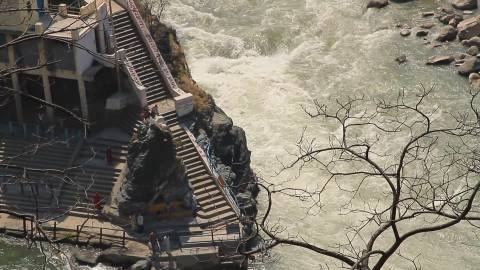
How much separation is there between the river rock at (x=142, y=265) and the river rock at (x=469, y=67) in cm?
2533

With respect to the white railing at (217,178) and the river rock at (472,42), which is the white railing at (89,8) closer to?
the white railing at (217,178)

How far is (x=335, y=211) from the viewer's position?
4178 centimetres

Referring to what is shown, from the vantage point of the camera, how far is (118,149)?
41.3 meters

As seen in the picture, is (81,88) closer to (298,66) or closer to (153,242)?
(153,242)

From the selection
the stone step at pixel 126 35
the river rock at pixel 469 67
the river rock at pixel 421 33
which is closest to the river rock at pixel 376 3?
the river rock at pixel 421 33

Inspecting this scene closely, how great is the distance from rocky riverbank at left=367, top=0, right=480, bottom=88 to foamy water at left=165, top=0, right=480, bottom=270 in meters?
0.53

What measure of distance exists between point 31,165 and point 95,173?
283 centimetres

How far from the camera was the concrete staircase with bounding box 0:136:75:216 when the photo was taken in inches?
1547

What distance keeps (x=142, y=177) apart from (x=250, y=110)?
14.3 meters

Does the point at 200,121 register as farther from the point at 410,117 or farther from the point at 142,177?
the point at 410,117

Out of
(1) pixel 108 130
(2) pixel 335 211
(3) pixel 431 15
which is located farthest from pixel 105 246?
(3) pixel 431 15

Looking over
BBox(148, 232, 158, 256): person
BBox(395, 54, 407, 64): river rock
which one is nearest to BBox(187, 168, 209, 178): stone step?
BBox(148, 232, 158, 256): person

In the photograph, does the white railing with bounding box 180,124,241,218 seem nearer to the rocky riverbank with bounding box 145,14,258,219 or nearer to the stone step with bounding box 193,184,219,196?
the stone step with bounding box 193,184,219,196

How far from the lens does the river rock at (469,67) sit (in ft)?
177
